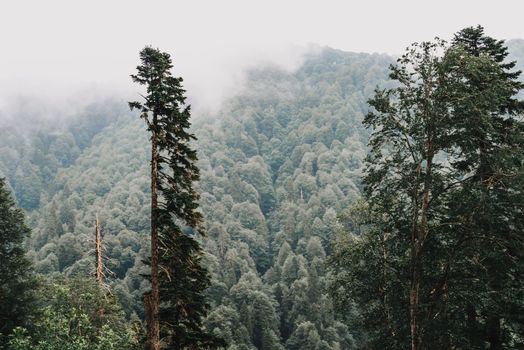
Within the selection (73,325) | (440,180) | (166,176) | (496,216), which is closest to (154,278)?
(166,176)

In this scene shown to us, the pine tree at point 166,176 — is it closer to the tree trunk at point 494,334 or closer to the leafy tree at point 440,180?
the leafy tree at point 440,180

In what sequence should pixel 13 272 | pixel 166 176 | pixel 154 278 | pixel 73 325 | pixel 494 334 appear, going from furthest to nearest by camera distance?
pixel 13 272 → pixel 73 325 → pixel 494 334 → pixel 154 278 → pixel 166 176

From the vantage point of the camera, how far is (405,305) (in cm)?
1808

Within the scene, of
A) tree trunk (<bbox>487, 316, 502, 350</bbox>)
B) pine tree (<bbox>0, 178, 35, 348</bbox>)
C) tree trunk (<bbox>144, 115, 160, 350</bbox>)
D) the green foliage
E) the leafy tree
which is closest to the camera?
the leafy tree

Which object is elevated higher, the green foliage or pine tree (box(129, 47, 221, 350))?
pine tree (box(129, 47, 221, 350))

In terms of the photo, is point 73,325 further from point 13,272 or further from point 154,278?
point 154,278

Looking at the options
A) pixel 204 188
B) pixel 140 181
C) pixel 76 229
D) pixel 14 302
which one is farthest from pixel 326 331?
→ pixel 140 181

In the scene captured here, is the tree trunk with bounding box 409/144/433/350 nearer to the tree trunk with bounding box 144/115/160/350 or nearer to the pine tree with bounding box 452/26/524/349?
the pine tree with bounding box 452/26/524/349

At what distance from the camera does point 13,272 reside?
27.1 metres

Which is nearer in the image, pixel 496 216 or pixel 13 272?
pixel 496 216

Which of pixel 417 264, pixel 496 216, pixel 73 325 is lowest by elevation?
pixel 73 325

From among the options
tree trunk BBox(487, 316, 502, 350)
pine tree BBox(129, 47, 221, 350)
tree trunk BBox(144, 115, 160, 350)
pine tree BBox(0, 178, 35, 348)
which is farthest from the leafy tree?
pine tree BBox(0, 178, 35, 348)

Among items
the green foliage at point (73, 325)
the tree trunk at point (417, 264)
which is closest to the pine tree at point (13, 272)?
the green foliage at point (73, 325)

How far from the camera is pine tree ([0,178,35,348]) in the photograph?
83.0 ft
